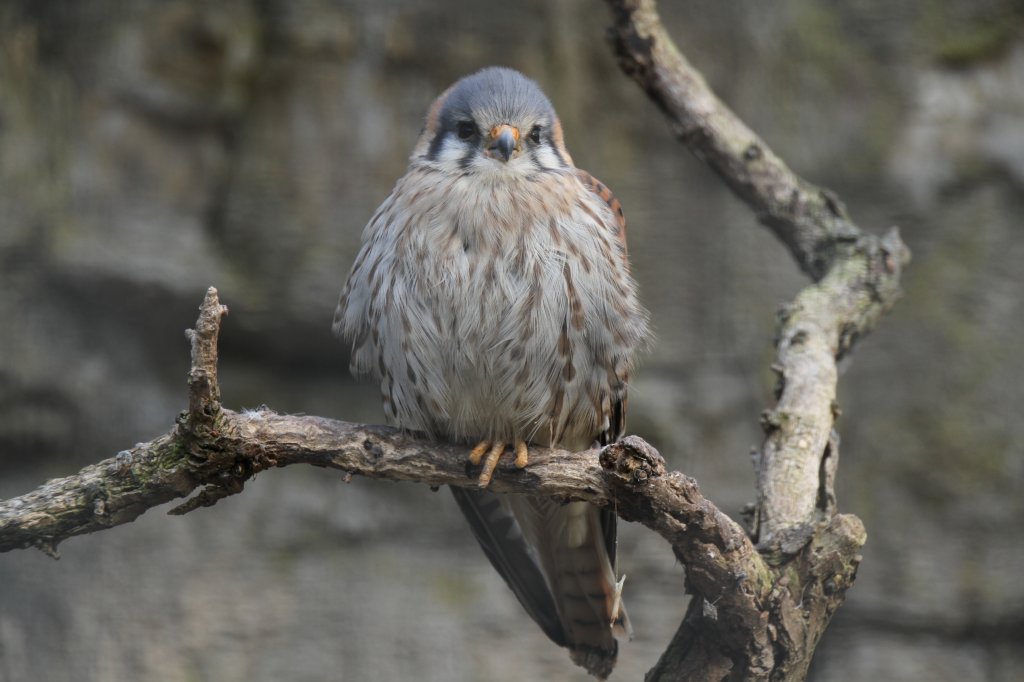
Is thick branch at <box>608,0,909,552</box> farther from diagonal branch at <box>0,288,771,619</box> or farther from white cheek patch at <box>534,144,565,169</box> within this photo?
diagonal branch at <box>0,288,771,619</box>

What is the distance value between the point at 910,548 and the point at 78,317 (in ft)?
11.2

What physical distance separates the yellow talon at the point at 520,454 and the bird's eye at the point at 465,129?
2.68 ft

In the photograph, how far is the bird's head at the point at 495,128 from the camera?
264cm

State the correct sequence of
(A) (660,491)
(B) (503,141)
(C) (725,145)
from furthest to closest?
(C) (725,145) < (B) (503,141) < (A) (660,491)

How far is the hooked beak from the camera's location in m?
2.61

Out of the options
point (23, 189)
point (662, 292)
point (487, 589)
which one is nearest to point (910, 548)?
point (662, 292)

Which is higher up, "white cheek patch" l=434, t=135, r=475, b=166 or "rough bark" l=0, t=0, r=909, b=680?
"white cheek patch" l=434, t=135, r=475, b=166

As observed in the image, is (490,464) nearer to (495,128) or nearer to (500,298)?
(500,298)

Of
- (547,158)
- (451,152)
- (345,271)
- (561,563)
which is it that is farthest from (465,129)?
(345,271)

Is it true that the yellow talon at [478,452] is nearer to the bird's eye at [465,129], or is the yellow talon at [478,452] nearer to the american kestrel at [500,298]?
the american kestrel at [500,298]

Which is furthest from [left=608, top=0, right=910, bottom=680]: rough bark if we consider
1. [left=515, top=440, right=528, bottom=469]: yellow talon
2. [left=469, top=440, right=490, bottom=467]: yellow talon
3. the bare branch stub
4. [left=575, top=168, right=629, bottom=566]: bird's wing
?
the bare branch stub

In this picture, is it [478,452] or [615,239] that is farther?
[615,239]

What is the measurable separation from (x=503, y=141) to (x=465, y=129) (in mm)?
150

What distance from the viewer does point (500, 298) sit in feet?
7.99
